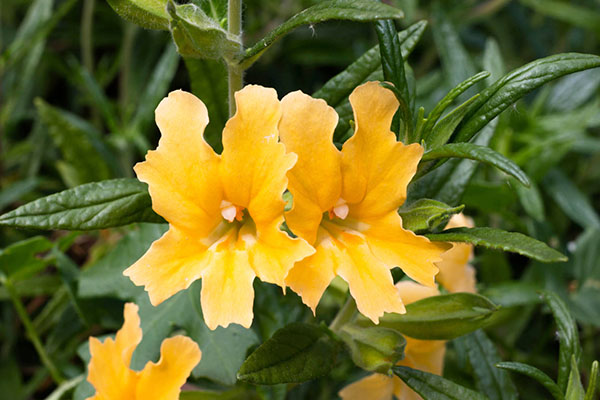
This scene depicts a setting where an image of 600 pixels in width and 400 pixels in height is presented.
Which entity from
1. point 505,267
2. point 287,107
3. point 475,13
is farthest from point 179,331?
point 475,13

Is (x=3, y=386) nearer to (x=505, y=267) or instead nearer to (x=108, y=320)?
(x=108, y=320)

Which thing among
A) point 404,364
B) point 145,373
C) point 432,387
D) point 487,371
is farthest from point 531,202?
point 145,373

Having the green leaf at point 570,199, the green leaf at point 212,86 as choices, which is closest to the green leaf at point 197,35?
the green leaf at point 212,86

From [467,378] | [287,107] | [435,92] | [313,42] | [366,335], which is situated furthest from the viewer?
[313,42]

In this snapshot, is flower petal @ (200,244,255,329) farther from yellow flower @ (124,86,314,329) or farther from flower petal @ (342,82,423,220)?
flower petal @ (342,82,423,220)

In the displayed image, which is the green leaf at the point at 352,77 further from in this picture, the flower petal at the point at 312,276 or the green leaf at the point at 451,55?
the green leaf at the point at 451,55

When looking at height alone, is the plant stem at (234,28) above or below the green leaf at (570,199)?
above

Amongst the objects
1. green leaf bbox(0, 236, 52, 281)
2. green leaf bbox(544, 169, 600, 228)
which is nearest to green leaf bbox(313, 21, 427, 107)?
green leaf bbox(0, 236, 52, 281)
